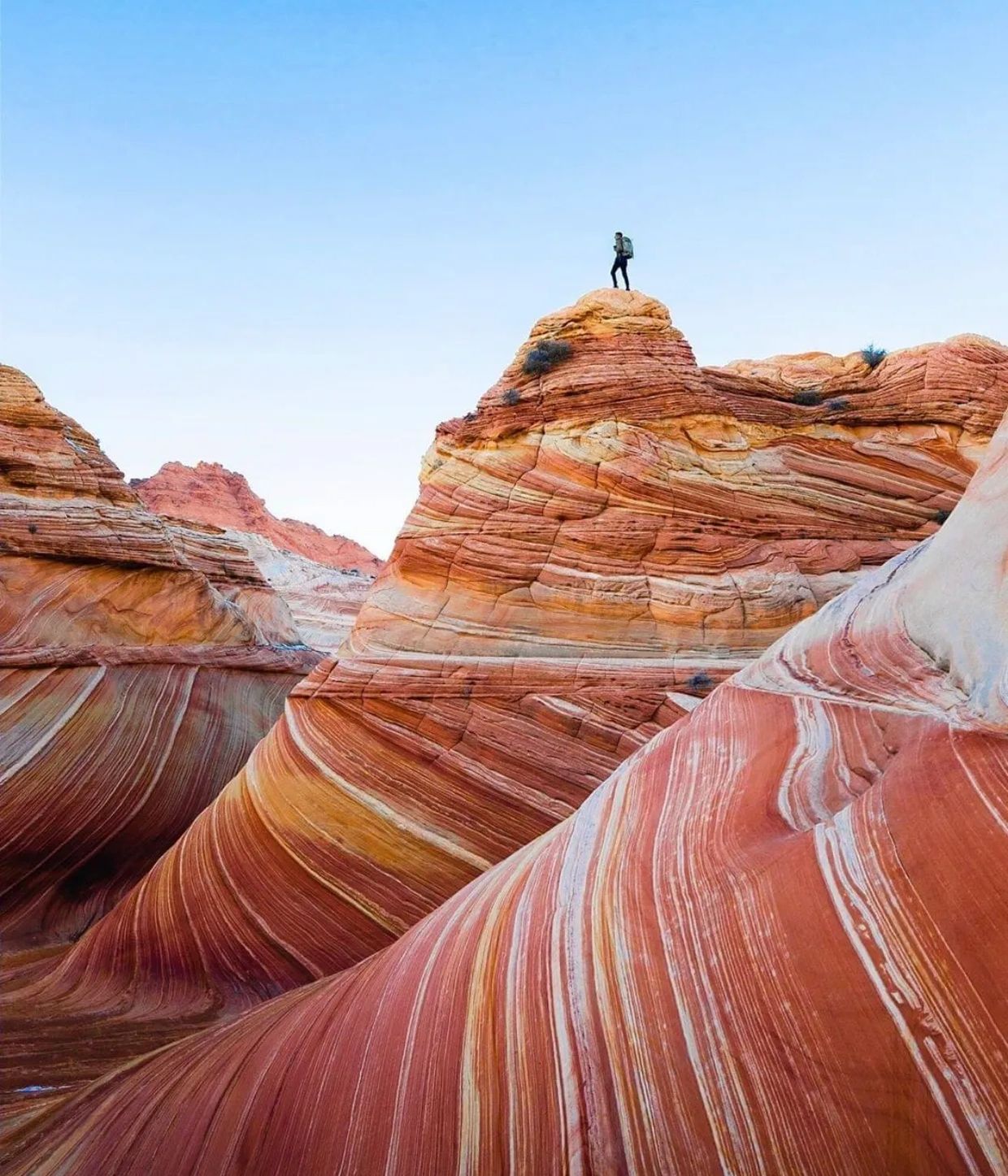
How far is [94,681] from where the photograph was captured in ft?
33.2

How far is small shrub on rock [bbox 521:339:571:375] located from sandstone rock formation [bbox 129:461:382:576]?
3843 centimetres

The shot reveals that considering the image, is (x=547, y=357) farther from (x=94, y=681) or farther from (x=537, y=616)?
(x=94, y=681)

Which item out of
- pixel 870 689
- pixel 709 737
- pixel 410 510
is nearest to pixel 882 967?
pixel 870 689

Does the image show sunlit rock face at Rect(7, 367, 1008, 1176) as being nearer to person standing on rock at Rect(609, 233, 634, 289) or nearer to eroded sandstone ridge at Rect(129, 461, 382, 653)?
person standing on rock at Rect(609, 233, 634, 289)

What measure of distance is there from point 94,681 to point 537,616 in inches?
262

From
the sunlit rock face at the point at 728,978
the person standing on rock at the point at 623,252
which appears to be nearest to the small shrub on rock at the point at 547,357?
the person standing on rock at the point at 623,252

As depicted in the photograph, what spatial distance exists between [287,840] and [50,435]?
9238mm

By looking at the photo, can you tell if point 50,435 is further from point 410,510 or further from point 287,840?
point 287,840

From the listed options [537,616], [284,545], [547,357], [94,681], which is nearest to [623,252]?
[547,357]

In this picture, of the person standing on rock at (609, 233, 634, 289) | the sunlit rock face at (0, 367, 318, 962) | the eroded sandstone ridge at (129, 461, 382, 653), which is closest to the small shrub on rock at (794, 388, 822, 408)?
the person standing on rock at (609, 233, 634, 289)

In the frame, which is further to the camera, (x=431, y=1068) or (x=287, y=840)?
(x=287, y=840)

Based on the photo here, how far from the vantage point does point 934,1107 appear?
1884mm

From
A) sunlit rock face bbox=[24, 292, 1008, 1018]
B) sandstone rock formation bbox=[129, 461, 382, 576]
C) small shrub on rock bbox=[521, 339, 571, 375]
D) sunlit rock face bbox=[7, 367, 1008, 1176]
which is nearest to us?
sunlit rock face bbox=[7, 367, 1008, 1176]

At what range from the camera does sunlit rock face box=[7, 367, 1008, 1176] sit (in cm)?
203
